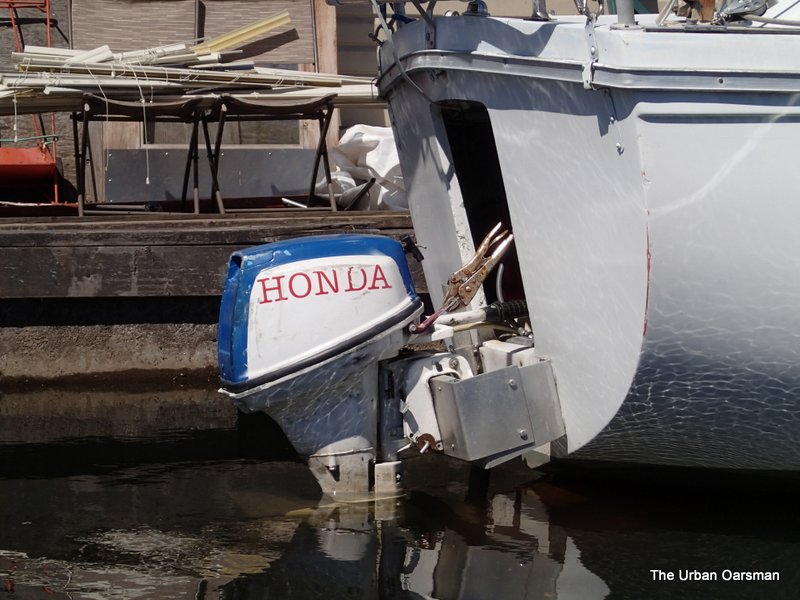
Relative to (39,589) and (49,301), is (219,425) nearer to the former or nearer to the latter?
(49,301)

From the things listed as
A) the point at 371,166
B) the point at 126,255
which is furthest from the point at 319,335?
the point at 371,166

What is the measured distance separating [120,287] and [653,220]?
2855mm

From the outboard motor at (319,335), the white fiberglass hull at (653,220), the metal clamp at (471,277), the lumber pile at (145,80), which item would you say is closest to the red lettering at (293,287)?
the outboard motor at (319,335)

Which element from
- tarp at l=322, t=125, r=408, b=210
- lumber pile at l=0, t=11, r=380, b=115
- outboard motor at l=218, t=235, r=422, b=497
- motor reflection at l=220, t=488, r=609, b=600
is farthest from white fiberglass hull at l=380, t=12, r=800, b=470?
tarp at l=322, t=125, r=408, b=210

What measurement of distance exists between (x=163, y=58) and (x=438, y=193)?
9.90 feet

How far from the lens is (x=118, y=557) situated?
323 centimetres

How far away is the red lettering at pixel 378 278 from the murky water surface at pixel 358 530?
2.37ft

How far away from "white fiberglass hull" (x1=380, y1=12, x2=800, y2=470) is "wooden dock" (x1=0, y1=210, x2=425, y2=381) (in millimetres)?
1810

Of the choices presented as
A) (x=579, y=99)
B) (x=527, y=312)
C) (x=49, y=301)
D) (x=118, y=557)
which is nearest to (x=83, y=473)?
(x=118, y=557)

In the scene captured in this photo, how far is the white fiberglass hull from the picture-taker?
9.76ft

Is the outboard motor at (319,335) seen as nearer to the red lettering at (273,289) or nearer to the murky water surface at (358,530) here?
the red lettering at (273,289)

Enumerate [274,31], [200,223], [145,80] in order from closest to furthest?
[200,223], [145,80], [274,31]

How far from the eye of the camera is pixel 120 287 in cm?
509

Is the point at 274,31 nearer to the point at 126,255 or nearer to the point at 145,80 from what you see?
the point at 145,80
